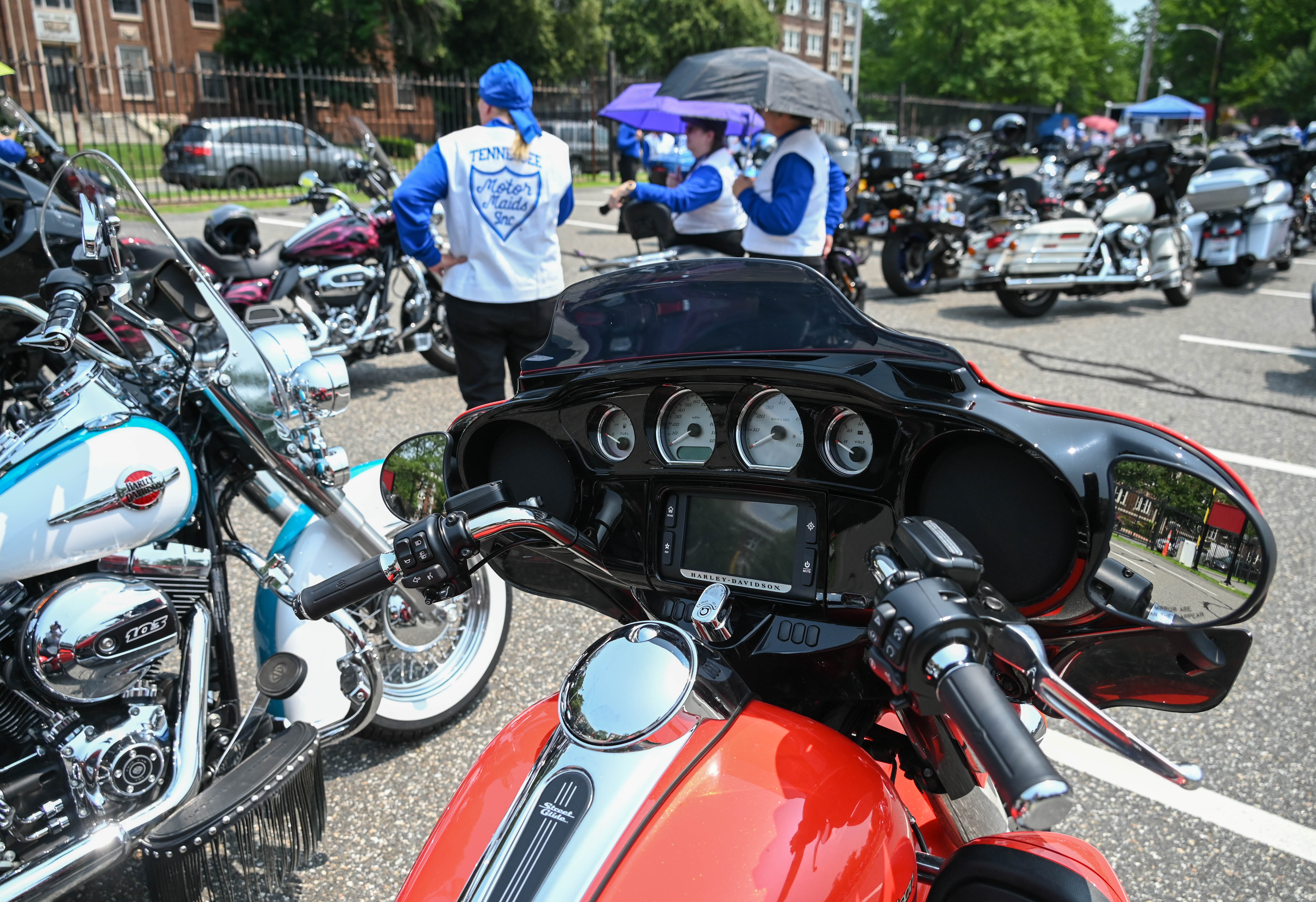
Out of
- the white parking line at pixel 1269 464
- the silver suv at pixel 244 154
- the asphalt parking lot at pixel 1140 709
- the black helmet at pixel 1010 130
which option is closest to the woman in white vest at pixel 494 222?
the asphalt parking lot at pixel 1140 709

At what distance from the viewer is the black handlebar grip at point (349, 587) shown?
1309mm

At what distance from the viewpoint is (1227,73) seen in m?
51.5

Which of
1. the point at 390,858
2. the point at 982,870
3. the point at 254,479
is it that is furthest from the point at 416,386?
the point at 982,870

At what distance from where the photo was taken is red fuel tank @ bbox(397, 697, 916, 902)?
98 centimetres

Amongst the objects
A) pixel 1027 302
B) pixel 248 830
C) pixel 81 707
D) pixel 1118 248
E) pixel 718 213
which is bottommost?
pixel 248 830

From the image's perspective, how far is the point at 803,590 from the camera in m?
1.36

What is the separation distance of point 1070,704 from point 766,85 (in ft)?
16.5

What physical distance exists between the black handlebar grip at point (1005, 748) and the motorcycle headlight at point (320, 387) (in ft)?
6.07

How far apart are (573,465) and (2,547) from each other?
130 centimetres

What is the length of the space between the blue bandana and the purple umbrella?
3281 millimetres

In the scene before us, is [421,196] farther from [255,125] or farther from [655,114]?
[255,125]

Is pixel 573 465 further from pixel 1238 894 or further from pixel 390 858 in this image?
pixel 1238 894

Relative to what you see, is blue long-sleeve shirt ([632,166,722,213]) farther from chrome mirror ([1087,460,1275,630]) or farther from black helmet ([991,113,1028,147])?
black helmet ([991,113,1028,147])

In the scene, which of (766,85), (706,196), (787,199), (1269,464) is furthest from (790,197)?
(1269,464)
